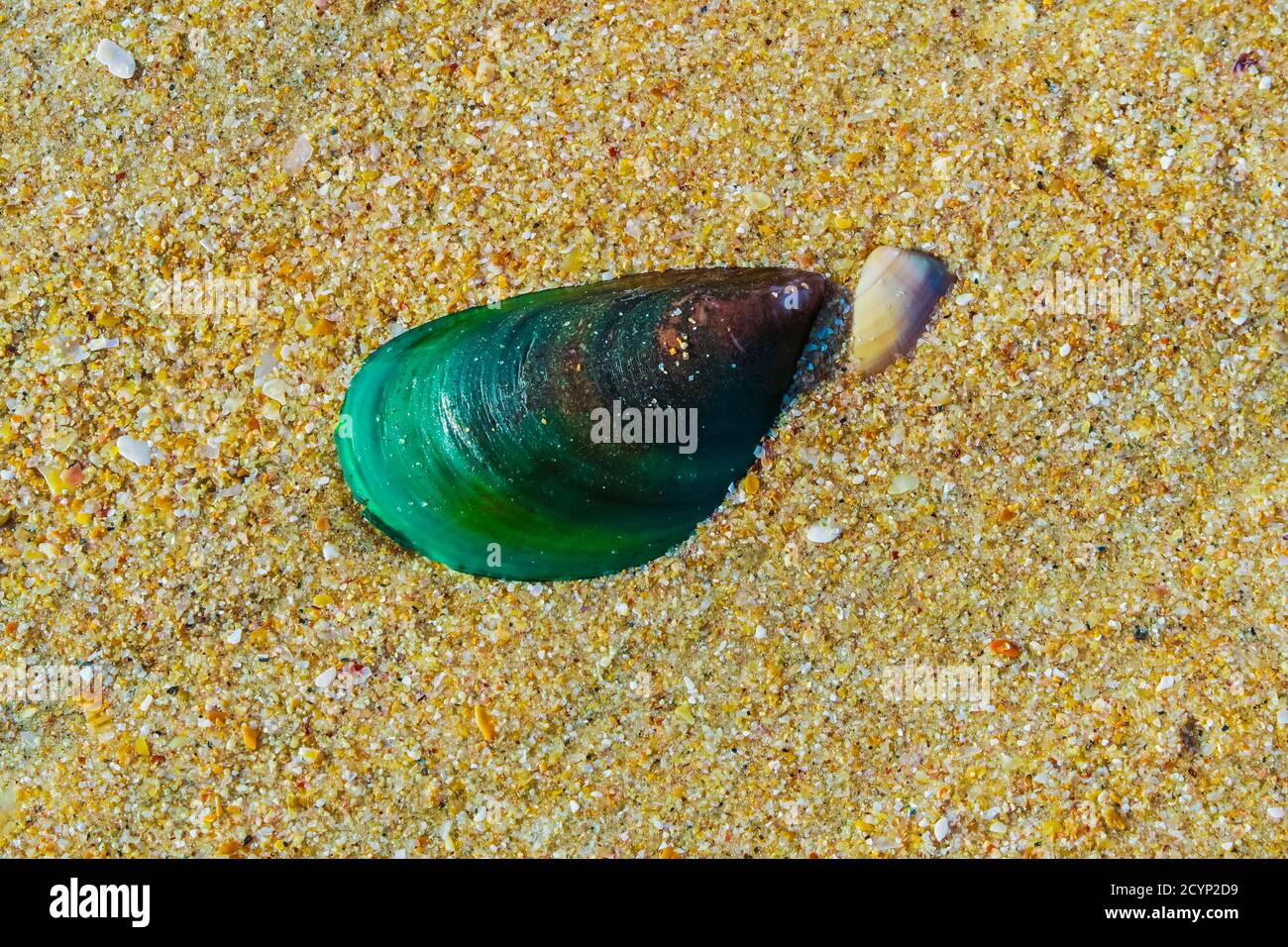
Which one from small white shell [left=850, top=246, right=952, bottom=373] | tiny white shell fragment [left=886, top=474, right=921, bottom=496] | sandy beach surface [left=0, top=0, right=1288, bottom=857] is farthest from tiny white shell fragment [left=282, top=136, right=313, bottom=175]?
tiny white shell fragment [left=886, top=474, right=921, bottom=496]

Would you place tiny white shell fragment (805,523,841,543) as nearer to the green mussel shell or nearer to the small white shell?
the green mussel shell

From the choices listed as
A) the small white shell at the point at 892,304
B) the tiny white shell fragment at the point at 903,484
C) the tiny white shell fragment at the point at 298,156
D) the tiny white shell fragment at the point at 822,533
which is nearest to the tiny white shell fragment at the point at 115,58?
the tiny white shell fragment at the point at 298,156

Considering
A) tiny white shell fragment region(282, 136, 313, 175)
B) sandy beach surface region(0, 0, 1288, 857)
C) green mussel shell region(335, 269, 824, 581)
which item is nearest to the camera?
green mussel shell region(335, 269, 824, 581)

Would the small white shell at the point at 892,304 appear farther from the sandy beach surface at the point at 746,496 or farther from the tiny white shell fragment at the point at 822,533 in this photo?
the tiny white shell fragment at the point at 822,533

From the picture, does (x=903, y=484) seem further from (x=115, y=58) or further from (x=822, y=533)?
(x=115, y=58)

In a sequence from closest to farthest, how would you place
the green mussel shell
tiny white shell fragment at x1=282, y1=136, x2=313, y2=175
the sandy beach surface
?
the green mussel shell → the sandy beach surface → tiny white shell fragment at x1=282, y1=136, x2=313, y2=175
